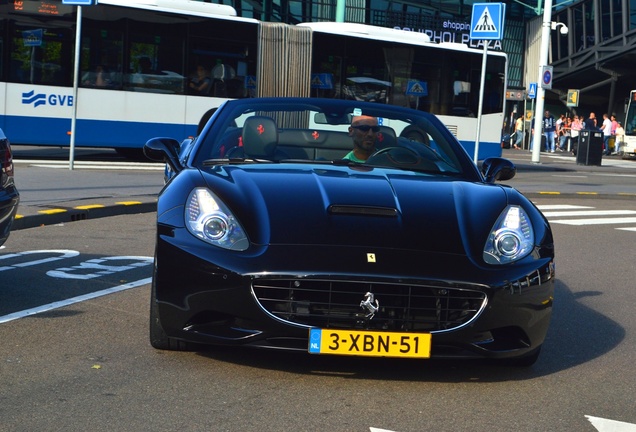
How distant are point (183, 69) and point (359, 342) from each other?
18.5 m

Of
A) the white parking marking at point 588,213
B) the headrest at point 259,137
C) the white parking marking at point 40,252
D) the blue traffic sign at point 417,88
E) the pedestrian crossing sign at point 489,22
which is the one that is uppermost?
the pedestrian crossing sign at point 489,22

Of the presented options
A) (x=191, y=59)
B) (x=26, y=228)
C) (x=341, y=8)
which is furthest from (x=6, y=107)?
(x=341, y=8)

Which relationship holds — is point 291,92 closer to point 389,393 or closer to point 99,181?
point 99,181

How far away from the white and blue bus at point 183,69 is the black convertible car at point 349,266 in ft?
52.4

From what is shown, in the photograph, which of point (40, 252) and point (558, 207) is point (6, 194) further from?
point (558, 207)

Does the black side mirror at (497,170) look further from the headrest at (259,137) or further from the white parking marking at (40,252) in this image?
the white parking marking at (40,252)

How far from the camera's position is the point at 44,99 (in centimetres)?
2114

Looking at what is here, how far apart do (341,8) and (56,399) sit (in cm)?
3002

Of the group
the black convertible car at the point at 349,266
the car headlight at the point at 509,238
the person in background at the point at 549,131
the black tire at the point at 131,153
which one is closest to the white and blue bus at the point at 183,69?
the black tire at the point at 131,153

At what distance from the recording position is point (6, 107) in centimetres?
2078

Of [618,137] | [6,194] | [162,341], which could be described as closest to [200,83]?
[6,194]

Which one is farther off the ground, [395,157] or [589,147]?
[395,157]

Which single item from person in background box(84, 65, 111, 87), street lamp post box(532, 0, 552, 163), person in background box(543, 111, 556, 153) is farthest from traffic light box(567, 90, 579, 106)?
person in background box(84, 65, 111, 87)

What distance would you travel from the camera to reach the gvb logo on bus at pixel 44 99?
2100cm
